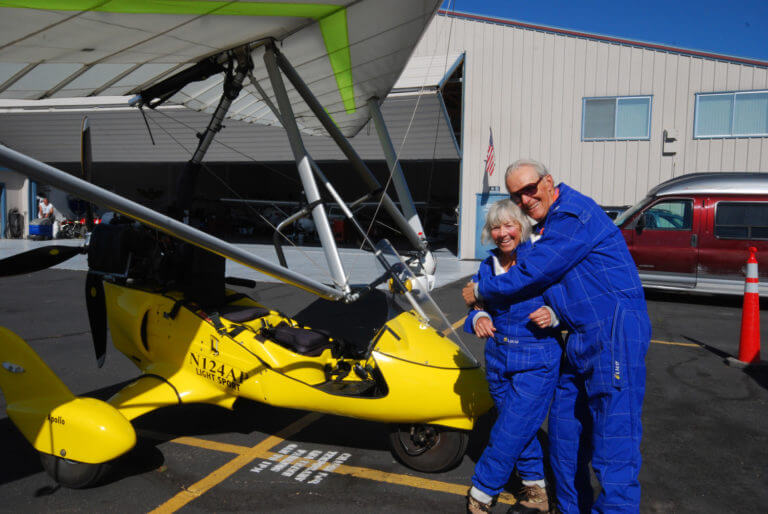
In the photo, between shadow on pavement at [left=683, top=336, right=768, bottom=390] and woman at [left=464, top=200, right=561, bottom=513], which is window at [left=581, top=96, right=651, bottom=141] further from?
woman at [left=464, top=200, right=561, bottom=513]

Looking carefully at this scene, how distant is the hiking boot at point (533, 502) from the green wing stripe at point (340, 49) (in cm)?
361

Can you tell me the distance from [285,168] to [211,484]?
2845cm

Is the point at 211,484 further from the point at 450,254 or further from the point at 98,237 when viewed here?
the point at 450,254

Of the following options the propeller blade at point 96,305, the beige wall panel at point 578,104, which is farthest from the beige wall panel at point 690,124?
the propeller blade at point 96,305

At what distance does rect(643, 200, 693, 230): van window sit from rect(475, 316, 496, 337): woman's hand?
8742 mm

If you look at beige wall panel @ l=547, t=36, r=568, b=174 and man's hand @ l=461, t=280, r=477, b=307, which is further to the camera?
beige wall panel @ l=547, t=36, r=568, b=174

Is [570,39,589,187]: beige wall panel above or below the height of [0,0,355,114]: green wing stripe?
above

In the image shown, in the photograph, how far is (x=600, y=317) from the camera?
2.43 m

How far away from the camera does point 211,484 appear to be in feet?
10.7

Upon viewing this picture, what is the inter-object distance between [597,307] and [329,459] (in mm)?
2100

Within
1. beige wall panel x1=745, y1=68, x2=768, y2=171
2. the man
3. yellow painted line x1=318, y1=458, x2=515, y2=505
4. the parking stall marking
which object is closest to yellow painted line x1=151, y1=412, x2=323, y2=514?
the parking stall marking

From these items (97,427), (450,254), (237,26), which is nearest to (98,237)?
(97,427)

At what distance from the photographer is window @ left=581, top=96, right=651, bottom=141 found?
14.6m

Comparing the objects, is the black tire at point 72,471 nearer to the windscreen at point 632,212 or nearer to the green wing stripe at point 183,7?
the green wing stripe at point 183,7
